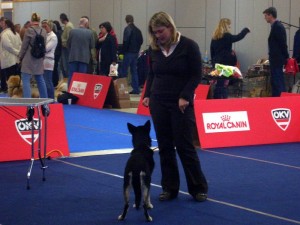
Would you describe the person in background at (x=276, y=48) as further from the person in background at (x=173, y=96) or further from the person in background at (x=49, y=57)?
the person in background at (x=173, y=96)

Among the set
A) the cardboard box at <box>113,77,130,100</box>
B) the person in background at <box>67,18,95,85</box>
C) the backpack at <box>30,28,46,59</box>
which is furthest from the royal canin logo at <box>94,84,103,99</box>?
the backpack at <box>30,28,46,59</box>

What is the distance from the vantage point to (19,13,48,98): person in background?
35.7 feet

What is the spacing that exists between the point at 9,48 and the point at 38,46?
157 inches

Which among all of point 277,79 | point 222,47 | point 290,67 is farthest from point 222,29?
point 290,67

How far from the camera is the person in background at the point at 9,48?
14570mm

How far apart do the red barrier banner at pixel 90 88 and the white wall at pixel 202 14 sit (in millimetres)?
4570

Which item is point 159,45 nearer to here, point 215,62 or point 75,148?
point 75,148

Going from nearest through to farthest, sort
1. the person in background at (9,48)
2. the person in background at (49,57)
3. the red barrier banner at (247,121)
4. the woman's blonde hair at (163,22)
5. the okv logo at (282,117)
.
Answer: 1. the woman's blonde hair at (163,22)
2. the red barrier banner at (247,121)
3. the okv logo at (282,117)
4. the person in background at (49,57)
5. the person in background at (9,48)

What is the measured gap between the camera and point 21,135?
7.52 metres

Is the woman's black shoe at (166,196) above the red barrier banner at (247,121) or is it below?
below

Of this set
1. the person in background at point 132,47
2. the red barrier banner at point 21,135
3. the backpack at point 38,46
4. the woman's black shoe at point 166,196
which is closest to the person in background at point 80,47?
the person in background at point 132,47

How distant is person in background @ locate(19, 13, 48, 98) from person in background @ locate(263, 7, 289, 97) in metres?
3.86

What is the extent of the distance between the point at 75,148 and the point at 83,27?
21.6ft

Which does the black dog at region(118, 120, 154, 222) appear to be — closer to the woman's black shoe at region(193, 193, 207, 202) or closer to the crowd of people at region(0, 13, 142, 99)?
the woman's black shoe at region(193, 193, 207, 202)
